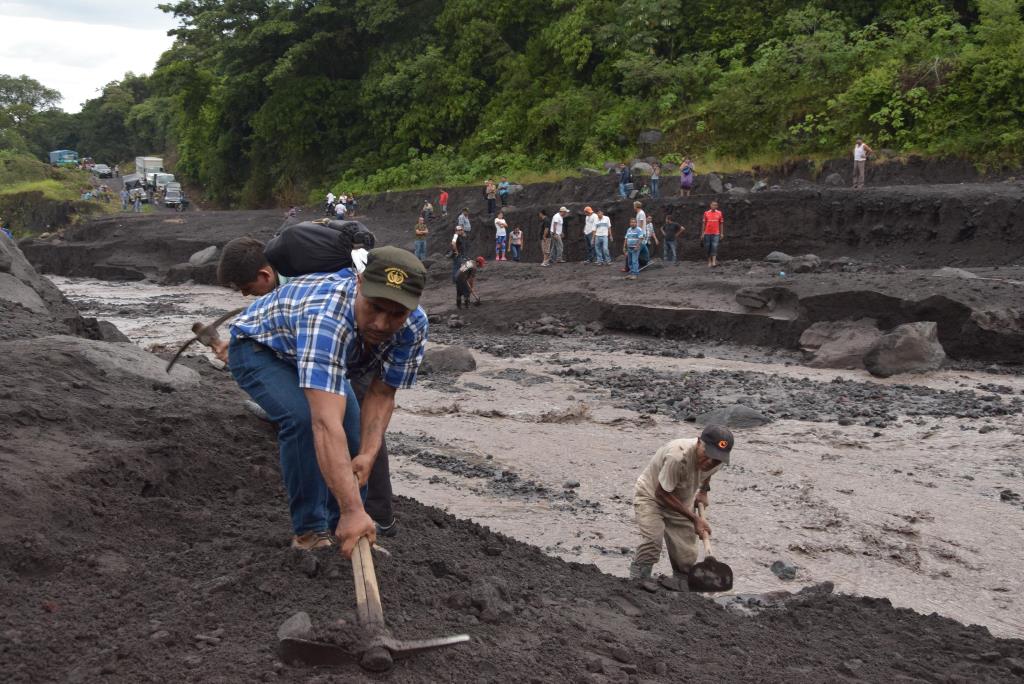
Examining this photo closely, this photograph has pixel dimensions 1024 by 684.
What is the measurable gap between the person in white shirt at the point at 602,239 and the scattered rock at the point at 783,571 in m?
15.3

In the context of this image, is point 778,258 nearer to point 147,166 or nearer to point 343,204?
point 343,204

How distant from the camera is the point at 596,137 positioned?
104 ft

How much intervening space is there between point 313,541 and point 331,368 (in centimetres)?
88

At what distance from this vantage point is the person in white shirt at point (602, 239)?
865 inches

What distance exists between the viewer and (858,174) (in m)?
22.1

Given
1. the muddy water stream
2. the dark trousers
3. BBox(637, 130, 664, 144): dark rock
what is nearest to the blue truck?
BBox(637, 130, 664, 144): dark rock

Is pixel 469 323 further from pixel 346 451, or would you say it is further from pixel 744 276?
pixel 346 451

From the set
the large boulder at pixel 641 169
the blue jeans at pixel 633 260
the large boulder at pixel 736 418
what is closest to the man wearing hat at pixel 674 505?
the large boulder at pixel 736 418

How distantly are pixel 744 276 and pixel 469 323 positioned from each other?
542 centimetres

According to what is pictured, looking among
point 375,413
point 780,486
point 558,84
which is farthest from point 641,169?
point 375,413

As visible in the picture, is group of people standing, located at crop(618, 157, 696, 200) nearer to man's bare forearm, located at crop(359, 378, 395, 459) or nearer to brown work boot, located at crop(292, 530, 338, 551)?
man's bare forearm, located at crop(359, 378, 395, 459)

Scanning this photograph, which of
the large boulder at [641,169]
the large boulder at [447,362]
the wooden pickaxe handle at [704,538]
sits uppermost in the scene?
the large boulder at [641,169]

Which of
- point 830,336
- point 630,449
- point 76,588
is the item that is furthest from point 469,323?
point 76,588

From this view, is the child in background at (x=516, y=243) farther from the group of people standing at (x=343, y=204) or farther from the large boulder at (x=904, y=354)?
the large boulder at (x=904, y=354)
